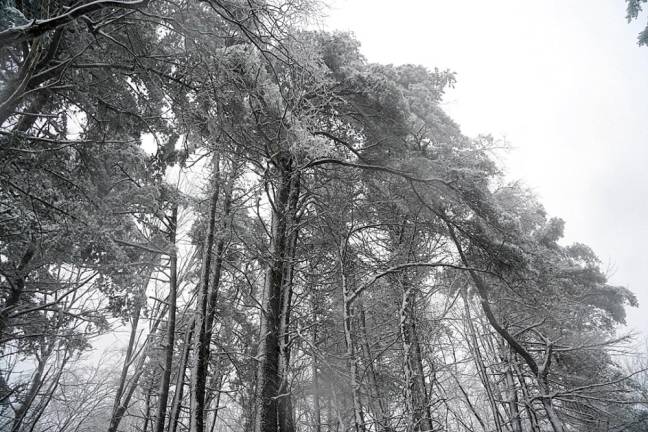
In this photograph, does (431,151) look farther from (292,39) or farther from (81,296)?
(81,296)

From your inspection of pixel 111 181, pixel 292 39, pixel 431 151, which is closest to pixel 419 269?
pixel 431 151

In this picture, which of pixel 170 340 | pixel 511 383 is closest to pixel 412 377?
pixel 170 340

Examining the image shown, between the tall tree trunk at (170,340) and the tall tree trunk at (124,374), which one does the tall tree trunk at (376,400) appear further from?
the tall tree trunk at (124,374)

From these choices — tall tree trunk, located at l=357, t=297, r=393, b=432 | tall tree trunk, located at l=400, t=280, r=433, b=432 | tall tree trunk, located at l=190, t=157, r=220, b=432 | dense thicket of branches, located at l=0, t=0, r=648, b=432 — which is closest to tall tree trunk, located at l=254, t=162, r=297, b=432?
dense thicket of branches, located at l=0, t=0, r=648, b=432

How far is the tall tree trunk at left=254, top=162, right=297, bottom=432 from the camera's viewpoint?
14.4 feet

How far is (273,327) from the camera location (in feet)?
16.2

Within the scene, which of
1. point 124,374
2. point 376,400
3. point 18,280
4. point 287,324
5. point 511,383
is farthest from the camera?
point 124,374

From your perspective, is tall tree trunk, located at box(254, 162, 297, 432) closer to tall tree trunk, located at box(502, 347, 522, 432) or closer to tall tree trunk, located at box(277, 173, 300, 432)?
tall tree trunk, located at box(277, 173, 300, 432)

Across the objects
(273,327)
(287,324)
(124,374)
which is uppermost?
(124,374)

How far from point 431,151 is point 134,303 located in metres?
7.42

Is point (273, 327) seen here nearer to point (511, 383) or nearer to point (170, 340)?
point (170, 340)

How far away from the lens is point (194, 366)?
4918 millimetres

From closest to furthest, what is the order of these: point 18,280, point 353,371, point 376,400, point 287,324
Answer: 1. point 353,371
2. point 287,324
3. point 376,400
4. point 18,280

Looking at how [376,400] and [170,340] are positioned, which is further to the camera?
[170,340]
